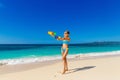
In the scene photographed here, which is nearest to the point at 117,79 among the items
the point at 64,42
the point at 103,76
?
the point at 103,76

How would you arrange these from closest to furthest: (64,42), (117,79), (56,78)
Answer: (117,79) → (56,78) → (64,42)

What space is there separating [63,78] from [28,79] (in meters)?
1.33

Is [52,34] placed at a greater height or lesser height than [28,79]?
greater

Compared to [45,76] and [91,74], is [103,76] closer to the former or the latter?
[91,74]

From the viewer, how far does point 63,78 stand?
24.8ft

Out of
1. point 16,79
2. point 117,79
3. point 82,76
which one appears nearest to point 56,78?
point 82,76

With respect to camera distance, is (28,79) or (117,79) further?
(28,79)

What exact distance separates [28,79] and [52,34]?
6.39ft

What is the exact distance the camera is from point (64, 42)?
8273 millimetres

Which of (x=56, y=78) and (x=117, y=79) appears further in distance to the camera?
(x=56, y=78)

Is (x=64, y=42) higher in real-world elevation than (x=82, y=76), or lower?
higher

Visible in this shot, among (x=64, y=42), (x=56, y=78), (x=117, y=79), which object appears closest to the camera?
(x=117, y=79)

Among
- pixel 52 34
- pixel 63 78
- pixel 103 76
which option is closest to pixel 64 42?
pixel 52 34

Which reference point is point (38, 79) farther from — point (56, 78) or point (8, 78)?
point (8, 78)
